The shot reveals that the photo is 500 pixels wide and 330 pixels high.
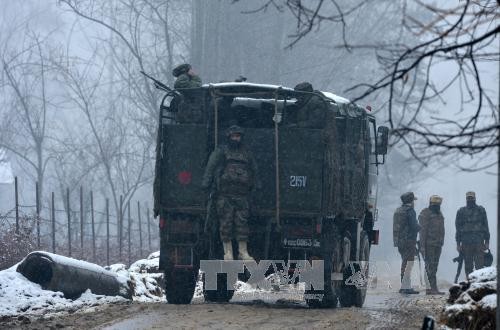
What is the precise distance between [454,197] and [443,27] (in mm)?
102081

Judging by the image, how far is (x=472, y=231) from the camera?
22.5m

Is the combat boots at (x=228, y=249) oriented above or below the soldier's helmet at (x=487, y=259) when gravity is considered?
above

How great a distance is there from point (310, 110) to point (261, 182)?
1176mm

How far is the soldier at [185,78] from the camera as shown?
1526 centimetres

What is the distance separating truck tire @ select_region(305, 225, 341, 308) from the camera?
14.8 m

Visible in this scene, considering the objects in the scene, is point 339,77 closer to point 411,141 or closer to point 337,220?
point 337,220

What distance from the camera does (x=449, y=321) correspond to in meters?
10.2

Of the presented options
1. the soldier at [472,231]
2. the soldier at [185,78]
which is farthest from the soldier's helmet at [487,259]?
the soldier at [185,78]

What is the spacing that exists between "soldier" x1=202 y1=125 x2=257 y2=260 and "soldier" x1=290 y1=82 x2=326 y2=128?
90 centimetres

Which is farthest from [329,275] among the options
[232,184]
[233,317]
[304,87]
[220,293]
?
[304,87]

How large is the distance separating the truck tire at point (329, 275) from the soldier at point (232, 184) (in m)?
1.09

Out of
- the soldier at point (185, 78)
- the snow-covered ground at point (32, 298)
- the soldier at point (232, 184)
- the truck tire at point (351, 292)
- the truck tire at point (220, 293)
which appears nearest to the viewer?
the snow-covered ground at point (32, 298)

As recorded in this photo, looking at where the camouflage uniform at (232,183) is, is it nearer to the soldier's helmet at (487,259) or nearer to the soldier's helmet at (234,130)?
the soldier's helmet at (234,130)

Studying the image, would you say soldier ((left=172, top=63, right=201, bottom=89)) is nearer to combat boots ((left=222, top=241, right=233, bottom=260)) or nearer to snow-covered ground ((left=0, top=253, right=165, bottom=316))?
combat boots ((left=222, top=241, right=233, bottom=260))
